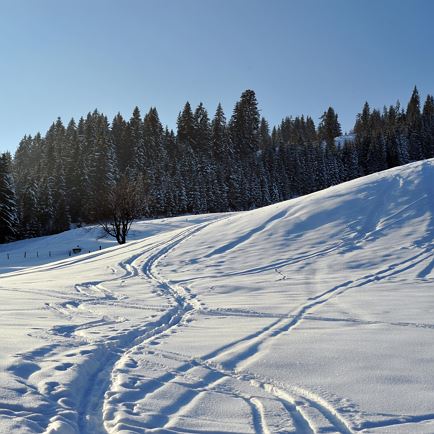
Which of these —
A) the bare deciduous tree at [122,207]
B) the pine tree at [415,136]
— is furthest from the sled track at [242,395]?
the pine tree at [415,136]

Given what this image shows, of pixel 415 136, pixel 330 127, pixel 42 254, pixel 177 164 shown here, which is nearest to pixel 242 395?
pixel 42 254

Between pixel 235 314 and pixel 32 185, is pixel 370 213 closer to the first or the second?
pixel 235 314

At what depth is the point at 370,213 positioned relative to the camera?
62.3ft

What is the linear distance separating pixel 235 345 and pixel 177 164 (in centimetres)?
7008

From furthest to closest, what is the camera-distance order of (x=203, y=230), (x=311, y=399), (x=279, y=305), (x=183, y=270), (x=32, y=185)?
1. (x=32, y=185)
2. (x=203, y=230)
3. (x=183, y=270)
4. (x=279, y=305)
5. (x=311, y=399)

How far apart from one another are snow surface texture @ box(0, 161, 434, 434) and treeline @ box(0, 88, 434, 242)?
123 feet

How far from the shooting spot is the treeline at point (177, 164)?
2490 inches

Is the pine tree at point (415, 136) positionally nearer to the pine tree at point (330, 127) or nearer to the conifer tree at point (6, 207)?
the pine tree at point (330, 127)

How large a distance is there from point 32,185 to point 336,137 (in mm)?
96289

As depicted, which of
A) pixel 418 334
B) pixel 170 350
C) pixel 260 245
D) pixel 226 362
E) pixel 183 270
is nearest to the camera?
pixel 226 362

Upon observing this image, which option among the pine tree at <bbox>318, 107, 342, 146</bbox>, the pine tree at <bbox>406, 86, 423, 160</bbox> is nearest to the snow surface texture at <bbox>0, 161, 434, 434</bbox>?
the pine tree at <bbox>406, 86, 423, 160</bbox>

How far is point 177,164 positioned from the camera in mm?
74750

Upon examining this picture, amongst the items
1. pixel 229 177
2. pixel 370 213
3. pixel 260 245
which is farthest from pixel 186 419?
pixel 229 177

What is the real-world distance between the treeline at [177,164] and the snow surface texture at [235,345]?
37.6 meters
